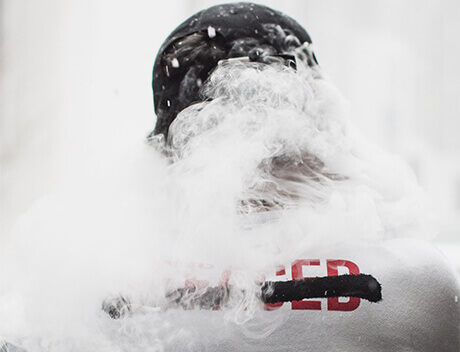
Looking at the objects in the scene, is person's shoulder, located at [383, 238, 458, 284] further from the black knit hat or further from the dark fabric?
the black knit hat

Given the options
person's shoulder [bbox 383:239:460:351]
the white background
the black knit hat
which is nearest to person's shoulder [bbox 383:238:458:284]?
person's shoulder [bbox 383:239:460:351]

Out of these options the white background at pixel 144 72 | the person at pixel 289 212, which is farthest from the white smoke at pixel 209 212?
the white background at pixel 144 72

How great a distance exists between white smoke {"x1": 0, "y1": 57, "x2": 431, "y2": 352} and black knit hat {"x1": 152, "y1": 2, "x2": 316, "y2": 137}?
0.09 ft

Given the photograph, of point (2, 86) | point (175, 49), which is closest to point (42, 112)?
point (2, 86)

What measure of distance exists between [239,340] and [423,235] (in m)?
0.32

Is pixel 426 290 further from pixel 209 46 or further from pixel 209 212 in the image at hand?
pixel 209 46

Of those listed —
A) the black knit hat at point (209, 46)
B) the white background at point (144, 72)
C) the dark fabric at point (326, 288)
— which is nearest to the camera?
the dark fabric at point (326, 288)

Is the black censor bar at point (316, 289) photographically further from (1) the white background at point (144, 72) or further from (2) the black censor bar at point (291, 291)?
(1) the white background at point (144, 72)

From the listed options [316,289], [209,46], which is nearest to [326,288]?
[316,289]

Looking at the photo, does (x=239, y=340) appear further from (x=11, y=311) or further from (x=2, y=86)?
(x=2, y=86)

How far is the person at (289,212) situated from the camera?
1.52 feet

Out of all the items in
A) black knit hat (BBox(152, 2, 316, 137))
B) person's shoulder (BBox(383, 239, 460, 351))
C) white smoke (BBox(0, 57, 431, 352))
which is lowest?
person's shoulder (BBox(383, 239, 460, 351))

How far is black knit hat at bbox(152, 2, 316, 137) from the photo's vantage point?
62 cm

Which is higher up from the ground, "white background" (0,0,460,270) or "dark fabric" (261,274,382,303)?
"white background" (0,0,460,270)
